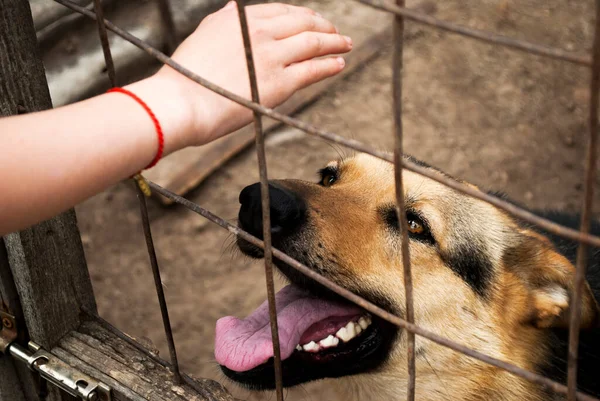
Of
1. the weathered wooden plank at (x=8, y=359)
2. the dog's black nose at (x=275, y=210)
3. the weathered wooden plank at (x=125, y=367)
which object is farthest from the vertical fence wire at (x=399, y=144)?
the weathered wooden plank at (x=8, y=359)

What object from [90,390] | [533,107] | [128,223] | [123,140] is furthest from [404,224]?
[533,107]

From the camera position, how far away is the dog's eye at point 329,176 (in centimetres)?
289

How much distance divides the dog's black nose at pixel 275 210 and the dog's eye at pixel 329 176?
608 mm

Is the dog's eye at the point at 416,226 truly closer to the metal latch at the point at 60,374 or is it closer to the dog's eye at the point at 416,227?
the dog's eye at the point at 416,227

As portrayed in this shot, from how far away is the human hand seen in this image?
1619 mm

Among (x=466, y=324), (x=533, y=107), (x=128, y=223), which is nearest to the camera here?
(x=466, y=324)

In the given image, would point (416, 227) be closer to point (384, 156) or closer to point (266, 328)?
point (266, 328)

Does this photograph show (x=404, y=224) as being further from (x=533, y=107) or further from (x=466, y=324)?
(x=533, y=107)

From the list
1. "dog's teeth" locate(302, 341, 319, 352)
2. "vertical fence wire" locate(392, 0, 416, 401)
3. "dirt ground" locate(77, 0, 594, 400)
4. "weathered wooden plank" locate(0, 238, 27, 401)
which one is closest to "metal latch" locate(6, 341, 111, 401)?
"weathered wooden plank" locate(0, 238, 27, 401)

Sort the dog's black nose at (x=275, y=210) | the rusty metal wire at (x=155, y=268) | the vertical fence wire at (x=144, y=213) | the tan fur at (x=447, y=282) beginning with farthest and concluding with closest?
the tan fur at (x=447, y=282)
the dog's black nose at (x=275, y=210)
the rusty metal wire at (x=155, y=268)
the vertical fence wire at (x=144, y=213)

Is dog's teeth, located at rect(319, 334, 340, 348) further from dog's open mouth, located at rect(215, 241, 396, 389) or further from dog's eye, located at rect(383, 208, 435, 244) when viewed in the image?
dog's eye, located at rect(383, 208, 435, 244)

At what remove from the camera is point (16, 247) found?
2162 mm

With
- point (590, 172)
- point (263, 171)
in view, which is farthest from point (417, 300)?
point (590, 172)

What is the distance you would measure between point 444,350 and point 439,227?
42 cm
